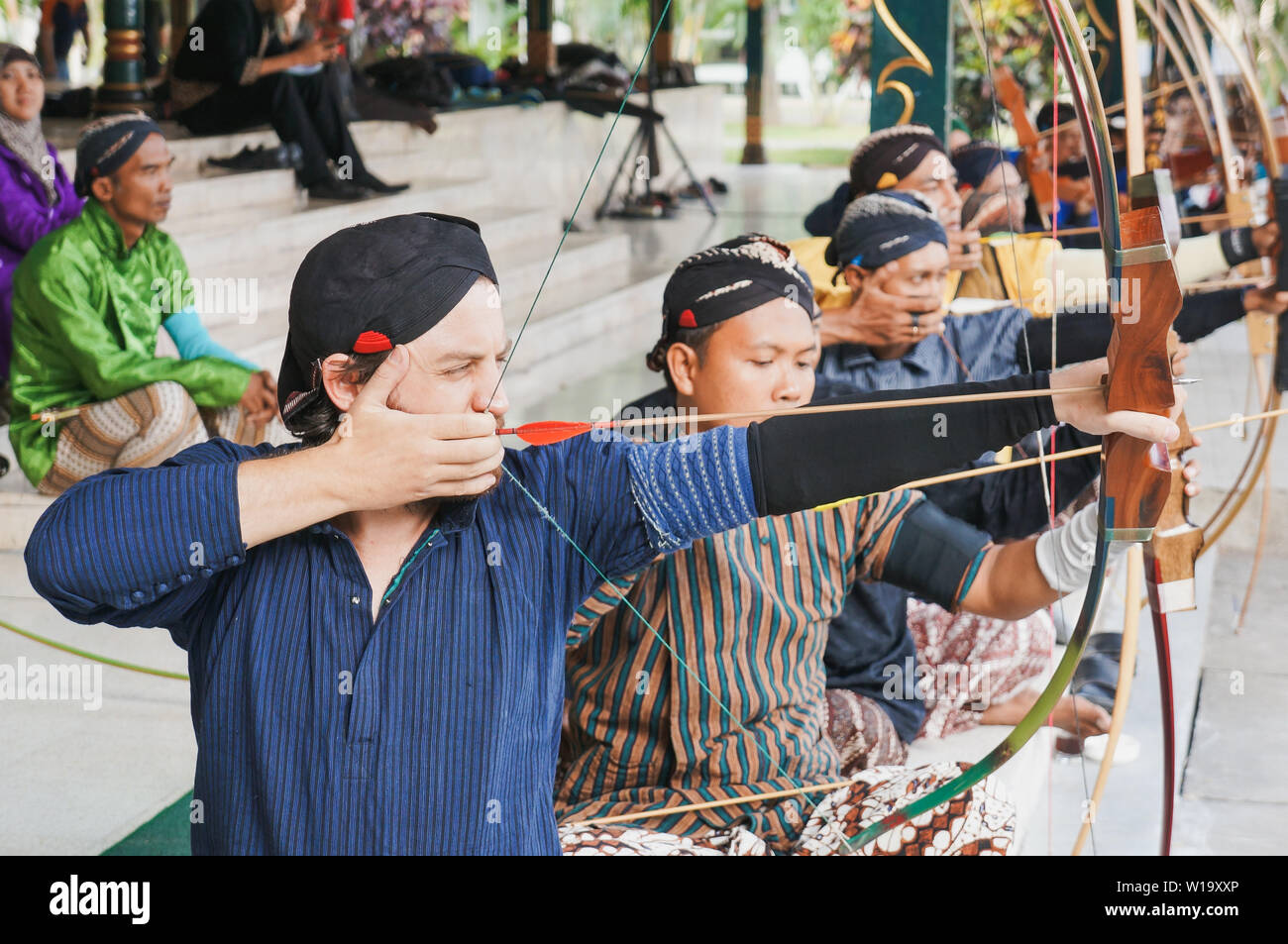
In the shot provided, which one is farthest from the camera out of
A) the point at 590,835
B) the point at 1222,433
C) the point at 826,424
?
the point at 1222,433

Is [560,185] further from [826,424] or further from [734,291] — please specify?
[826,424]

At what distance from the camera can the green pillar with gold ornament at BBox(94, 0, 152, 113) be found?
4344 mm

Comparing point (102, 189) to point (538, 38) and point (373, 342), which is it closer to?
point (373, 342)

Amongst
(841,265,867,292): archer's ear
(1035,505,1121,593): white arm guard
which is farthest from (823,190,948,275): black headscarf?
(1035,505,1121,593): white arm guard

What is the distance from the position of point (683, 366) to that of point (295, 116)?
350cm

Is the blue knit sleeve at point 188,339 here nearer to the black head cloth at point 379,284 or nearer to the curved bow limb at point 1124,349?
the black head cloth at point 379,284

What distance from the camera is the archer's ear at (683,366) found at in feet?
5.29

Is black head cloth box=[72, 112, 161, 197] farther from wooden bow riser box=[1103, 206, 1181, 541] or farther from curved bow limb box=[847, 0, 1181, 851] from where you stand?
wooden bow riser box=[1103, 206, 1181, 541]

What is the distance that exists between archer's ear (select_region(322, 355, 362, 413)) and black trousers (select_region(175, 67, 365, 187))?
377 centimetres

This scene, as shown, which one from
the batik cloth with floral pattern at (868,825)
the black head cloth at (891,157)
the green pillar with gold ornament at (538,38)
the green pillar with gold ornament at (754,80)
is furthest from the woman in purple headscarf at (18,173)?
the green pillar with gold ornament at (754,80)

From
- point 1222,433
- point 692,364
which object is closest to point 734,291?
point 692,364

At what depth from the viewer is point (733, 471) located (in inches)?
42.4

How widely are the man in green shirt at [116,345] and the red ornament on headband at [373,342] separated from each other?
2.17 m

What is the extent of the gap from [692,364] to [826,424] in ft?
1.83
